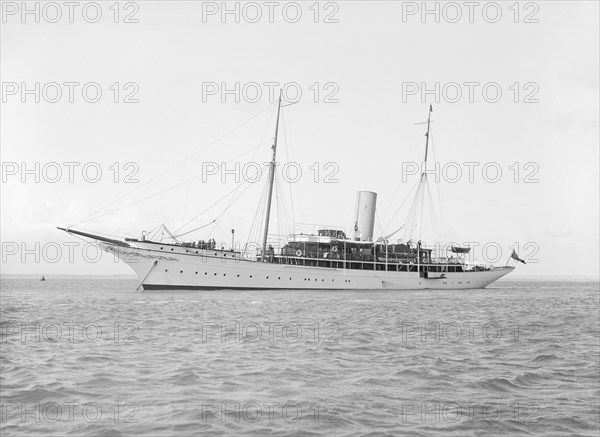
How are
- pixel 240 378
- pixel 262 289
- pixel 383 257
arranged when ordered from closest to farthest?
pixel 240 378, pixel 262 289, pixel 383 257

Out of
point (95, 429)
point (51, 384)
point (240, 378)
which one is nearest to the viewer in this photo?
point (95, 429)

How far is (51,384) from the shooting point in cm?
1149

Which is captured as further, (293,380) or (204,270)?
(204,270)

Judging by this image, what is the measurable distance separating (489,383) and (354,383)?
3015 millimetres

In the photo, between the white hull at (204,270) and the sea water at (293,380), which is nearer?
the sea water at (293,380)

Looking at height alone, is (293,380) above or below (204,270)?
below

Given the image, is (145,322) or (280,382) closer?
(280,382)

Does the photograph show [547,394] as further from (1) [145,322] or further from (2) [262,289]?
(2) [262,289]

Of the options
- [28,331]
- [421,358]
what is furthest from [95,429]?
[28,331]

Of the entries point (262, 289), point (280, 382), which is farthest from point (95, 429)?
point (262, 289)

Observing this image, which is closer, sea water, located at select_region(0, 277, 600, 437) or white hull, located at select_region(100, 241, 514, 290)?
sea water, located at select_region(0, 277, 600, 437)

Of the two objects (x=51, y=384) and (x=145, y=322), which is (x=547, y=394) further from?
(x=145, y=322)

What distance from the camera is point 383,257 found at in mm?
64562

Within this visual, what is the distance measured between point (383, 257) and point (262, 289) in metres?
18.5
